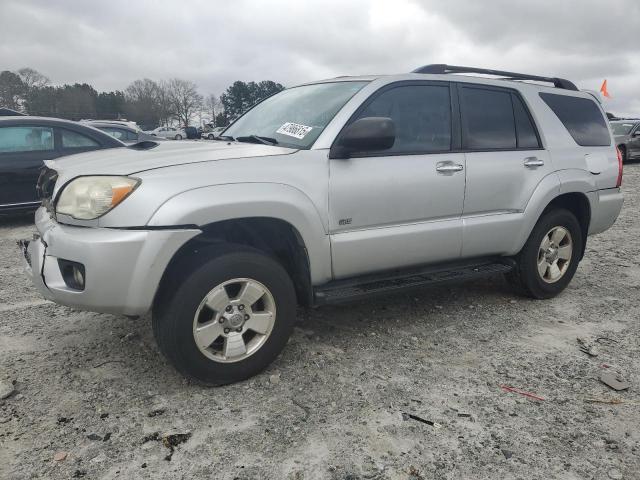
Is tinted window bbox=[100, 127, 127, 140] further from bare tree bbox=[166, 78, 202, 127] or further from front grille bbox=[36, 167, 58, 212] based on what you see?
bare tree bbox=[166, 78, 202, 127]

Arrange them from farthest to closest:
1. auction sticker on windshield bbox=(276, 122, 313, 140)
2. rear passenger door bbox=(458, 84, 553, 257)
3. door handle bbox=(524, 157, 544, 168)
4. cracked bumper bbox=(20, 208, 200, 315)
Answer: door handle bbox=(524, 157, 544, 168) → rear passenger door bbox=(458, 84, 553, 257) → auction sticker on windshield bbox=(276, 122, 313, 140) → cracked bumper bbox=(20, 208, 200, 315)

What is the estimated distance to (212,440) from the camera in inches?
91.7

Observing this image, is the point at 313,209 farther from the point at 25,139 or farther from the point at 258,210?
the point at 25,139

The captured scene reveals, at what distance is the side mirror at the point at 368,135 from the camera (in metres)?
2.85

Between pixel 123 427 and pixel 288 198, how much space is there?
4.59 ft

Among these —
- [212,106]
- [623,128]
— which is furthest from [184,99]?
[623,128]

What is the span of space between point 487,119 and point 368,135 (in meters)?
1.40

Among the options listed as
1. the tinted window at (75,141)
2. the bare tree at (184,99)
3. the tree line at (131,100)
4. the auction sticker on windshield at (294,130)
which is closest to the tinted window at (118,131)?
the tinted window at (75,141)

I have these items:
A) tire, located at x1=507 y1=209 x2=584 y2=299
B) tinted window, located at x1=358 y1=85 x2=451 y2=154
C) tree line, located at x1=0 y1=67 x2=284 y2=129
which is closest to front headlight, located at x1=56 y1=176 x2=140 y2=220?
tinted window, located at x1=358 y1=85 x2=451 y2=154

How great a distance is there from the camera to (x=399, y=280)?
3346 millimetres

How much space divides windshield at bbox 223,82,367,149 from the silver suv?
0.05 feet

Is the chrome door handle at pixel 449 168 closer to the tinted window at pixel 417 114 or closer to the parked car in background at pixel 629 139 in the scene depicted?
the tinted window at pixel 417 114

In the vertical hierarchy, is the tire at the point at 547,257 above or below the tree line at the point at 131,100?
below

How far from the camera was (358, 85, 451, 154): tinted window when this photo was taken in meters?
3.29
